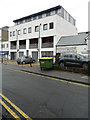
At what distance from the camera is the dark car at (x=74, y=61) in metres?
9.59

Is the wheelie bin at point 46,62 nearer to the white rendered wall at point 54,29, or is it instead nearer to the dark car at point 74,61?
the dark car at point 74,61

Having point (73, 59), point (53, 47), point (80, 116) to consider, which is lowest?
point (80, 116)

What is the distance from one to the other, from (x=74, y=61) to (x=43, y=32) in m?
13.5

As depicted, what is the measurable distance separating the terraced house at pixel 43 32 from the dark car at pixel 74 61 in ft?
26.1

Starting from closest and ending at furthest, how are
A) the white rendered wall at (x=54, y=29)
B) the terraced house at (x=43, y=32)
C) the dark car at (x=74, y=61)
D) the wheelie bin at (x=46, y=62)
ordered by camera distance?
the dark car at (x=74, y=61) → the wheelie bin at (x=46, y=62) → the white rendered wall at (x=54, y=29) → the terraced house at (x=43, y=32)

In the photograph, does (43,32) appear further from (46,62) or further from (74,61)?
(74,61)

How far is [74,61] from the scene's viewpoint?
34.0 feet

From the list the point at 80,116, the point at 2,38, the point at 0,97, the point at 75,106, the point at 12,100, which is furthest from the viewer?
the point at 2,38

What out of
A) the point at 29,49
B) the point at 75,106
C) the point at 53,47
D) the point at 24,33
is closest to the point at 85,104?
the point at 75,106

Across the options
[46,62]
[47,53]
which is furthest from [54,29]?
[46,62]

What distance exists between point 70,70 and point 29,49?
1642cm

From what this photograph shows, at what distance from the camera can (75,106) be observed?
11.5 ft

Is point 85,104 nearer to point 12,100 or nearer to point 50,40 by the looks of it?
point 12,100

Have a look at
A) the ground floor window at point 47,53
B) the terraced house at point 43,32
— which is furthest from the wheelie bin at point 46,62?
the ground floor window at point 47,53
